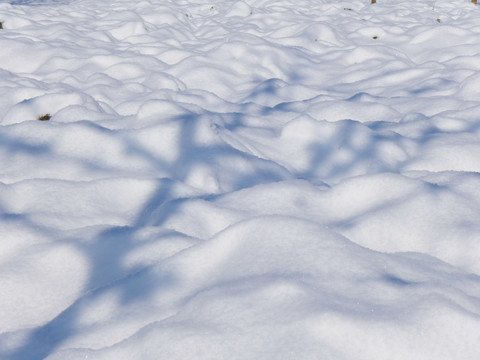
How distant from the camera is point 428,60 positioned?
14.3 ft

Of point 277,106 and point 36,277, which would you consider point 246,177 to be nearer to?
point 36,277

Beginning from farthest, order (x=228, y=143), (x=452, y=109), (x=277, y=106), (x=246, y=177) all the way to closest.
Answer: (x=277, y=106)
(x=452, y=109)
(x=228, y=143)
(x=246, y=177)

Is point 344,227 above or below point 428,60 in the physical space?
above

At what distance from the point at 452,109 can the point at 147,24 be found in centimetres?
389

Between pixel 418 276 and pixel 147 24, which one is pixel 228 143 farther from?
pixel 147 24

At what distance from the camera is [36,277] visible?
136 centimetres

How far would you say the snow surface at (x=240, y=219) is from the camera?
1076 millimetres

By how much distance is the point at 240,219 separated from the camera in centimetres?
165

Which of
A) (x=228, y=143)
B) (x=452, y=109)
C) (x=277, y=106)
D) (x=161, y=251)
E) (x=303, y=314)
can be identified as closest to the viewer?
(x=303, y=314)

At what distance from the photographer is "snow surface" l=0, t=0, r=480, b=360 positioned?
1076 mm

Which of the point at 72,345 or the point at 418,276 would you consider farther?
the point at 418,276

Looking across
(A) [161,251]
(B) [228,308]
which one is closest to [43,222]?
(A) [161,251]

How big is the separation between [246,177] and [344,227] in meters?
0.56

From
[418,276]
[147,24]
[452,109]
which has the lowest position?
[147,24]
